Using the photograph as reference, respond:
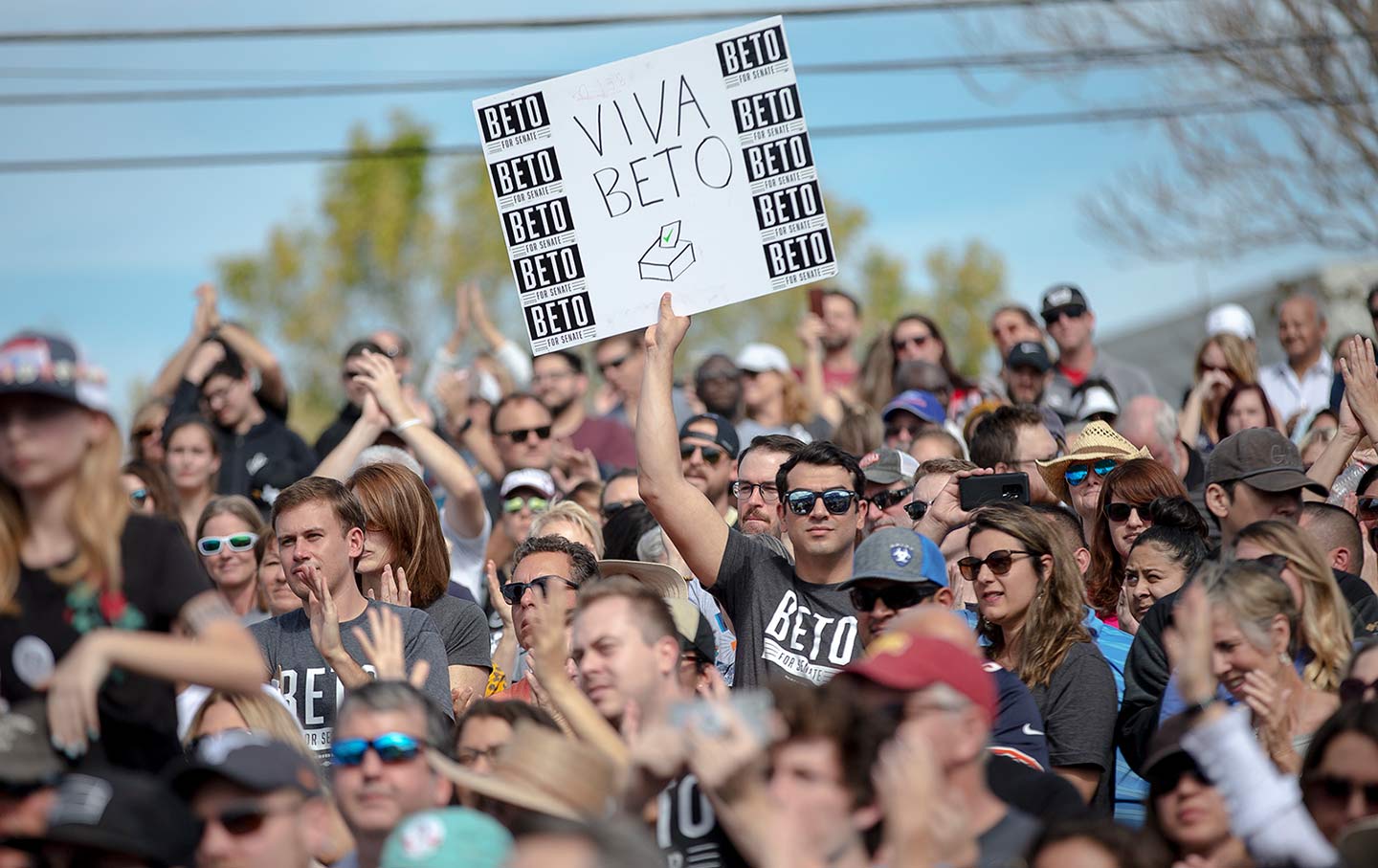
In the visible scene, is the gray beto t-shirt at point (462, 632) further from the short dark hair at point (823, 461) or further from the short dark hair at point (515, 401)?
the short dark hair at point (515, 401)

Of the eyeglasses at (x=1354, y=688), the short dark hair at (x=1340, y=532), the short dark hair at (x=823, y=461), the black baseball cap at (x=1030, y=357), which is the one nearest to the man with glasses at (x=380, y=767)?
the short dark hair at (x=823, y=461)

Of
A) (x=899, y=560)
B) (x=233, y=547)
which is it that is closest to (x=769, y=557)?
(x=899, y=560)

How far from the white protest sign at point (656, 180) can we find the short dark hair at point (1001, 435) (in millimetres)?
A: 1530

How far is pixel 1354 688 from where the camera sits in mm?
4848

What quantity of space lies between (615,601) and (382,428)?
5.11 m

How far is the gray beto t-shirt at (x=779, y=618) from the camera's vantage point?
602 centimetres

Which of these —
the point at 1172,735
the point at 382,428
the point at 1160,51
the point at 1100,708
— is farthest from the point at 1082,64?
the point at 1172,735

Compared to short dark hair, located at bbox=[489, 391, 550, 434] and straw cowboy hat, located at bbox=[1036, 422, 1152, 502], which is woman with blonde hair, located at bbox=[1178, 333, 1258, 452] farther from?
short dark hair, located at bbox=[489, 391, 550, 434]

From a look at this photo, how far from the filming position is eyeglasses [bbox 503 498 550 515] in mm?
9039

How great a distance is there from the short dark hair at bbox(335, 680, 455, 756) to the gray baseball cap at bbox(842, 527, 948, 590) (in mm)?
1467

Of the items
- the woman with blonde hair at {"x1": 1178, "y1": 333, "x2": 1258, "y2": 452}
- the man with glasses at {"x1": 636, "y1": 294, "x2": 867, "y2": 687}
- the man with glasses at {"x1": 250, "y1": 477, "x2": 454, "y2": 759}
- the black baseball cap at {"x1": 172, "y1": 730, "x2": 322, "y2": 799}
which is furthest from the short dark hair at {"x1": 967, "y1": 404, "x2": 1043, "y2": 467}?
the black baseball cap at {"x1": 172, "y1": 730, "x2": 322, "y2": 799}

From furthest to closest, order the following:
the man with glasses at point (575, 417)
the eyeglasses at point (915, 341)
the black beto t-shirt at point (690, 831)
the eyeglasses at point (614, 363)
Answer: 1. the eyeglasses at point (614, 363)
2. the man with glasses at point (575, 417)
3. the eyeglasses at point (915, 341)
4. the black beto t-shirt at point (690, 831)

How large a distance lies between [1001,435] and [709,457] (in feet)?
5.03

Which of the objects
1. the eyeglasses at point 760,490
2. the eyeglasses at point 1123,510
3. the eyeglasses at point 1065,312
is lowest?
the eyeglasses at point 1123,510
